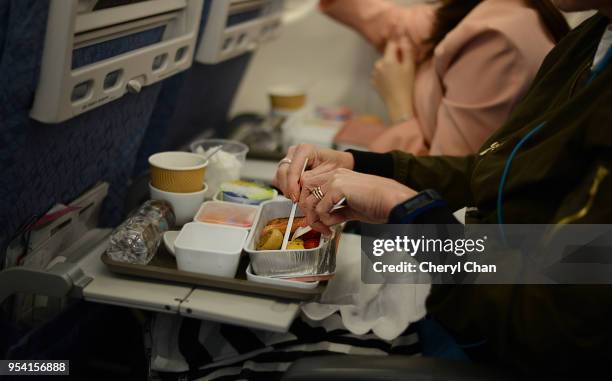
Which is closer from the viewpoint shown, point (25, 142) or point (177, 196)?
point (25, 142)

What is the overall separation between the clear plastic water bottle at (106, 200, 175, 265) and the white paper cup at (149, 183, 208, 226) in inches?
2.4

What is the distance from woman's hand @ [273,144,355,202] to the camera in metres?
1.26

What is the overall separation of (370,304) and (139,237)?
1.67ft

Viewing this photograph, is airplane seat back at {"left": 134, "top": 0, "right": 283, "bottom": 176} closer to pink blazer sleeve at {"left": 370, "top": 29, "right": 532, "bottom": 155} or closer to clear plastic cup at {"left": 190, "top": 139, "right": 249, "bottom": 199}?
clear plastic cup at {"left": 190, "top": 139, "right": 249, "bottom": 199}

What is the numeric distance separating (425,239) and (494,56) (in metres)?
0.78

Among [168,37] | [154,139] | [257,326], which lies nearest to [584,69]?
[257,326]

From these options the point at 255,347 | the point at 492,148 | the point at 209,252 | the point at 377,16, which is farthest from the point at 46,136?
the point at 377,16

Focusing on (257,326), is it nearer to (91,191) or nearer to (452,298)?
(452,298)

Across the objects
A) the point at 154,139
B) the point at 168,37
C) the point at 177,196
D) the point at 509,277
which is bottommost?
the point at 154,139

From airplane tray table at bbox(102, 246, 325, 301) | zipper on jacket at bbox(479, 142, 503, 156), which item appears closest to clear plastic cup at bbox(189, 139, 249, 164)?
airplane tray table at bbox(102, 246, 325, 301)

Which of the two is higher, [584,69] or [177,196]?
[584,69]

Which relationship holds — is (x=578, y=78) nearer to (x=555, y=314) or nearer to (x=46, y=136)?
(x=555, y=314)

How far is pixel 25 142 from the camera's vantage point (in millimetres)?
1049

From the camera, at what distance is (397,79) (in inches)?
85.0
